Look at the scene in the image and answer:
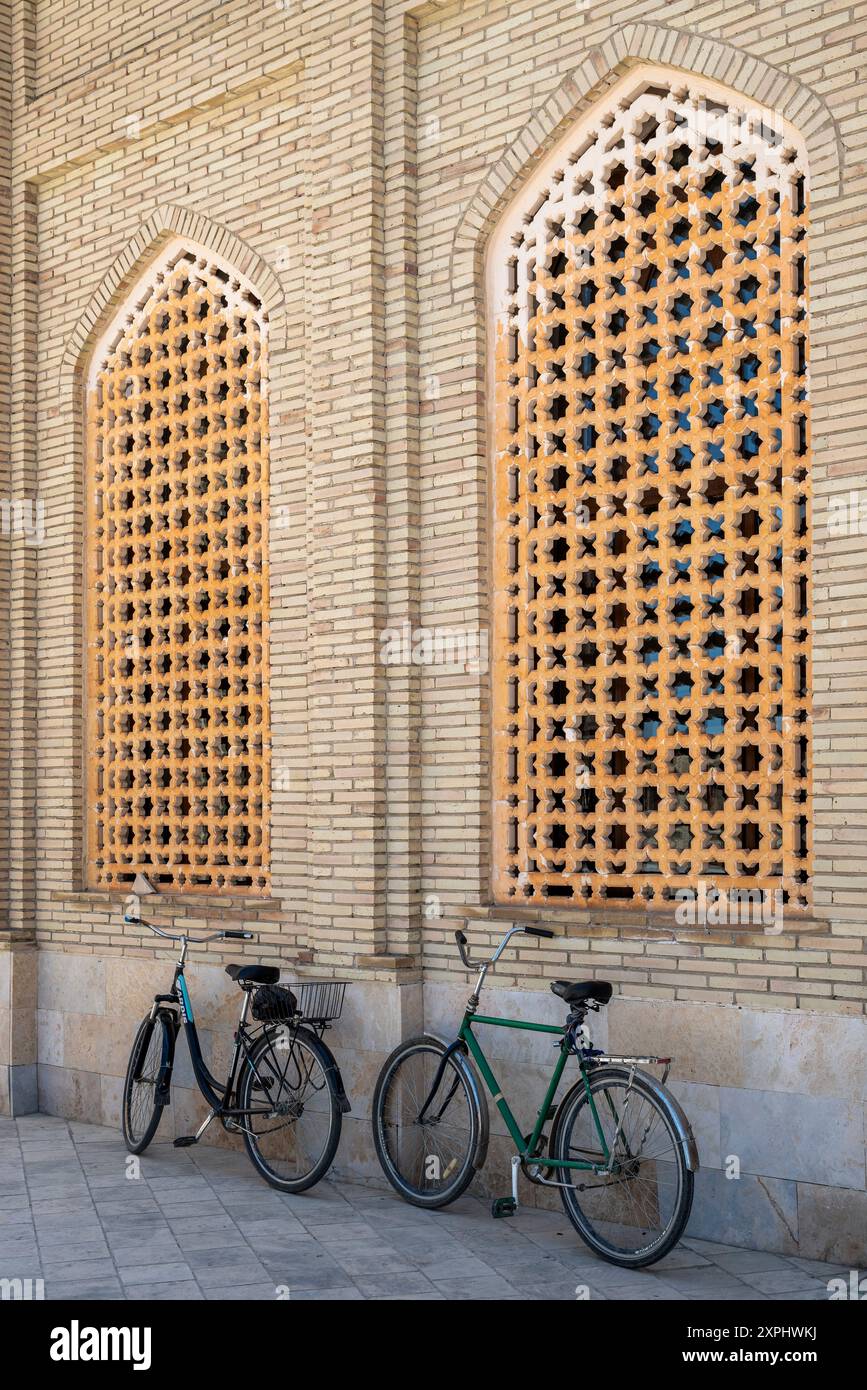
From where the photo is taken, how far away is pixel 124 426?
9.31 metres

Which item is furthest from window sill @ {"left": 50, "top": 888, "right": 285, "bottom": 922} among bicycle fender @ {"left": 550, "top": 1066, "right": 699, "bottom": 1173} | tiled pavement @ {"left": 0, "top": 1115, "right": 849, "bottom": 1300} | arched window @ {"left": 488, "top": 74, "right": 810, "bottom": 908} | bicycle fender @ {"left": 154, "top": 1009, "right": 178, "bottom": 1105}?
bicycle fender @ {"left": 550, "top": 1066, "right": 699, "bottom": 1173}

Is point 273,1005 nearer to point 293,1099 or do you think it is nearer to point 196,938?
point 293,1099

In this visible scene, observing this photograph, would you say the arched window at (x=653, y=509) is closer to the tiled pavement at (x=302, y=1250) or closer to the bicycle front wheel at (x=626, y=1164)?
the bicycle front wheel at (x=626, y=1164)

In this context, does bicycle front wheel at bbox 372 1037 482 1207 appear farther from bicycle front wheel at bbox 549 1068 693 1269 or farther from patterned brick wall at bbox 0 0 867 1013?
bicycle front wheel at bbox 549 1068 693 1269

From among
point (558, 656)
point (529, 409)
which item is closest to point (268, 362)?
point (529, 409)

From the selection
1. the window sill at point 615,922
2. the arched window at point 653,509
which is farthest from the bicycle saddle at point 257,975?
the arched window at point 653,509

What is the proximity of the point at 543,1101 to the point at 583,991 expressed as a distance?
2.56ft

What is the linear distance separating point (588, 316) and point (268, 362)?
2.11 m

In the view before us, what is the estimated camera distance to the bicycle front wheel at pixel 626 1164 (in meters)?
5.62

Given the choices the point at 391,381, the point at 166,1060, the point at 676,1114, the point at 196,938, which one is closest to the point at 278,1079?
the point at 166,1060

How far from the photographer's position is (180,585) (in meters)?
8.93

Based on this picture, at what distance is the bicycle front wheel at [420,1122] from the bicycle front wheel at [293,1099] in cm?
25

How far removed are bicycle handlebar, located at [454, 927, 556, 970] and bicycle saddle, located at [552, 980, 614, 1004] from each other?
39 cm

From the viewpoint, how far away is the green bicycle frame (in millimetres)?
5891
